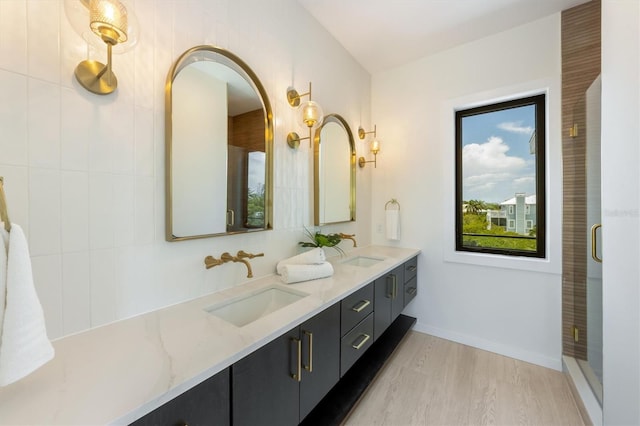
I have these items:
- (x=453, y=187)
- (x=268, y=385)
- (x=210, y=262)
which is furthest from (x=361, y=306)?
(x=453, y=187)

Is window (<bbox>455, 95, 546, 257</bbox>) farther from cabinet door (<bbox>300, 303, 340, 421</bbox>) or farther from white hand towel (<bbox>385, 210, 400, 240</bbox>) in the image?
cabinet door (<bbox>300, 303, 340, 421</bbox>)

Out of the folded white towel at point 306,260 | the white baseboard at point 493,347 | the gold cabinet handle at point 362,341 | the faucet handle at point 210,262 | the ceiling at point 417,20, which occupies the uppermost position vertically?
the ceiling at point 417,20

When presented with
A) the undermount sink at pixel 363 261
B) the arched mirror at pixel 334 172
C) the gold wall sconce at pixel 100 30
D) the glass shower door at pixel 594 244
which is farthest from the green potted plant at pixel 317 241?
the glass shower door at pixel 594 244

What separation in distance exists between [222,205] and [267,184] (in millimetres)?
321

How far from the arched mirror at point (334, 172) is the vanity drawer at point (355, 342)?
0.79 metres

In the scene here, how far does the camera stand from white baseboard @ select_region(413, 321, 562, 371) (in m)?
2.03

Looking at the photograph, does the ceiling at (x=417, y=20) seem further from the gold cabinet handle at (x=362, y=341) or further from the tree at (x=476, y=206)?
the gold cabinet handle at (x=362, y=341)

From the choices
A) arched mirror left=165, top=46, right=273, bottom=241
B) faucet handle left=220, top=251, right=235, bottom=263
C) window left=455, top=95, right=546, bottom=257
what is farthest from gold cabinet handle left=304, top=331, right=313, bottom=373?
window left=455, top=95, right=546, bottom=257

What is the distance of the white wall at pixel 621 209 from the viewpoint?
0.78m

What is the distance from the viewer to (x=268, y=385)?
0.94m

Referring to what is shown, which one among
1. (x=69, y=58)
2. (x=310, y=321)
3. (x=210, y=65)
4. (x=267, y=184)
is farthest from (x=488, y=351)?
(x=69, y=58)

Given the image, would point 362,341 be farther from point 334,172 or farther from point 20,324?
point 20,324

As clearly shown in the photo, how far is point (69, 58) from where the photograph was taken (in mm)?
889

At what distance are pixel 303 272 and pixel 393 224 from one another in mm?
1390
